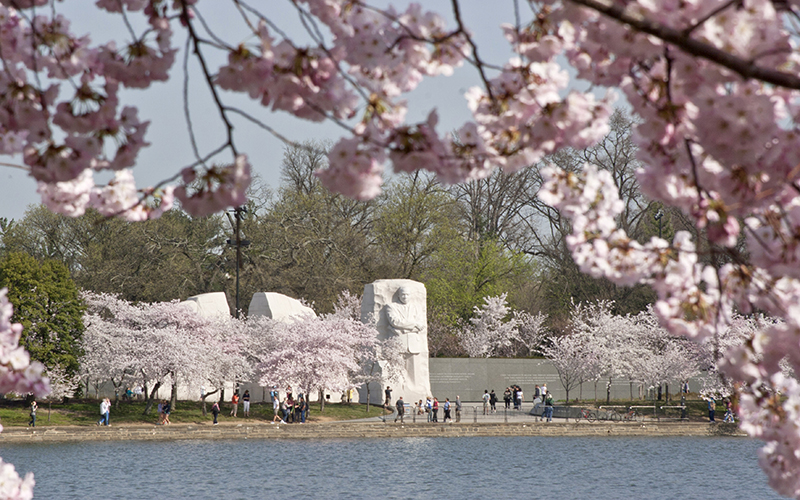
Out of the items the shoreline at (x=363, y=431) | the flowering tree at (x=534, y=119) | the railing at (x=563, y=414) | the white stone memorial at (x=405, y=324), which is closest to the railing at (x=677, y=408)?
the railing at (x=563, y=414)

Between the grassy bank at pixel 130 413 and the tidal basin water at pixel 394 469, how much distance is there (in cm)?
398

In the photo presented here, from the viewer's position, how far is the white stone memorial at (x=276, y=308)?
123 feet

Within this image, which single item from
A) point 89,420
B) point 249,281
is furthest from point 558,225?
point 89,420

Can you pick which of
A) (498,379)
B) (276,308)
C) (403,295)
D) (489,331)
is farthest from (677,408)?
(276,308)

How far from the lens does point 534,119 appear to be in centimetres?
354

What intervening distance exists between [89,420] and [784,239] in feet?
98.1

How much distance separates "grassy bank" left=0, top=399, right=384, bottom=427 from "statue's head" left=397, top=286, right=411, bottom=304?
4.78m

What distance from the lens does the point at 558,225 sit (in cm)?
4919

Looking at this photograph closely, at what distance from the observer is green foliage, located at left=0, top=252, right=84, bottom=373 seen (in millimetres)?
31094

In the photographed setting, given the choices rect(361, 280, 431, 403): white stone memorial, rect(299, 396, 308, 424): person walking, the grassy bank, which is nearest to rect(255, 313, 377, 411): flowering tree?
the grassy bank

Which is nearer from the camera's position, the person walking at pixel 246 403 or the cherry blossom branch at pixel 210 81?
the cherry blossom branch at pixel 210 81

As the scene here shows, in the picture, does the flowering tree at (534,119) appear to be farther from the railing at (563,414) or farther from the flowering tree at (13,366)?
the railing at (563,414)

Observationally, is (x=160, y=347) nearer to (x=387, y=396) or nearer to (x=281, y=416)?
(x=281, y=416)

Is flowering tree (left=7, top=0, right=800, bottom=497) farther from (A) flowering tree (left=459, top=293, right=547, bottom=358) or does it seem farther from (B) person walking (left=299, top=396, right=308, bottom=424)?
(A) flowering tree (left=459, top=293, right=547, bottom=358)
